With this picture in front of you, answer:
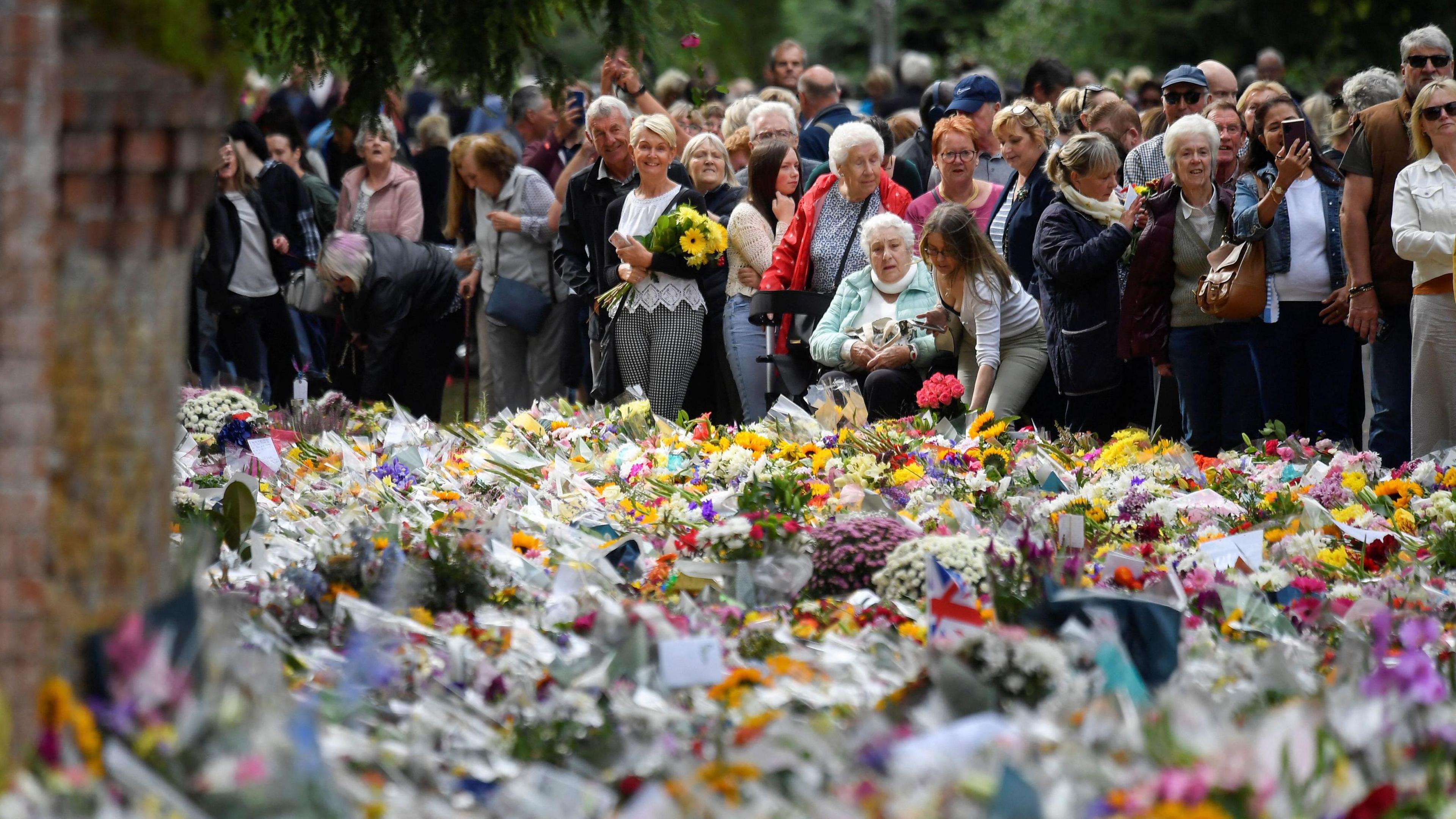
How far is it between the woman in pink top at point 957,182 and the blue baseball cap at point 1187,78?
3.61ft

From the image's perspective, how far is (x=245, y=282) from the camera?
33.8ft

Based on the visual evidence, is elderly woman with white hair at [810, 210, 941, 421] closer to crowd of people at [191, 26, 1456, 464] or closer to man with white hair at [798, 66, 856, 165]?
crowd of people at [191, 26, 1456, 464]

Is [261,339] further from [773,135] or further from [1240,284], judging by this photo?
[1240,284]

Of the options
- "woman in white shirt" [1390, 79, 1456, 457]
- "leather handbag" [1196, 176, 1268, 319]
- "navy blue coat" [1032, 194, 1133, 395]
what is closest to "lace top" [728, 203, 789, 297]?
"navy blue coat" [1032, 194, 1133, 395]

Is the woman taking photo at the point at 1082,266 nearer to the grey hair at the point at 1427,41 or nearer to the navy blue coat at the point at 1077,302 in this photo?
the navy blue coat at the point at 1077,302

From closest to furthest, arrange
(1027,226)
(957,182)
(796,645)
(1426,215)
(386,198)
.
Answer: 1. (796,645)
2. (1426,215)
3. (1027,226)
4. (957,182)
5. (386,198)

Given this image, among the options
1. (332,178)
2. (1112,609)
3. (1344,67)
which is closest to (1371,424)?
(1112,609)

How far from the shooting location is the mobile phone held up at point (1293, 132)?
7.04 meters

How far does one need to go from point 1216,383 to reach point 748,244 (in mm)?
2443

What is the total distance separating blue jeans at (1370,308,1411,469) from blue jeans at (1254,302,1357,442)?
170 mm

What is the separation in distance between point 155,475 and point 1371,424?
5679 millimetres

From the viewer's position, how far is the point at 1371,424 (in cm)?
727

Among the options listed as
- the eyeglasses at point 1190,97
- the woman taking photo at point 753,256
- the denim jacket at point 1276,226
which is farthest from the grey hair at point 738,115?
the denim jacket at point 1276,226

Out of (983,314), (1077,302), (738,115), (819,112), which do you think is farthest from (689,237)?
(819,112)
